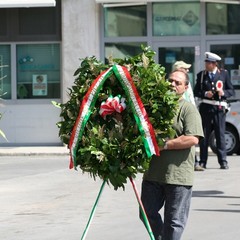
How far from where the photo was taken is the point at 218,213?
36.1 feet

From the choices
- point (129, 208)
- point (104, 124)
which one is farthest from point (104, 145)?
point (129, 208)

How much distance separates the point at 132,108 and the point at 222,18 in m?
16.0

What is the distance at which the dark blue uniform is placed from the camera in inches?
610

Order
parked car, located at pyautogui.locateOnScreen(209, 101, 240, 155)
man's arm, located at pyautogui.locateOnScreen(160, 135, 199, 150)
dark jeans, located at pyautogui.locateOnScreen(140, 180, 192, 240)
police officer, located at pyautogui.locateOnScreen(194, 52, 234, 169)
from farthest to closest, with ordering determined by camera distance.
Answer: parked car, located at pyautogui.locateOnScreen(209, 101, 240, 155), police officer, located at pyautogui.locateOnScreen(194, 52, 234, 169), dark jeans, located at pyautogui.locateOnScreen(140, 180, 192, 240), man's arm, located at pyautogui.locateOnScreen(160, 135, 199, 150)

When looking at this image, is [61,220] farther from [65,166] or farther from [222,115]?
[65,166]

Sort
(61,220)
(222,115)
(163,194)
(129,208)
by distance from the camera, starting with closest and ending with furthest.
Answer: (163,194) → (61,220) → (129,208) → (222,115)

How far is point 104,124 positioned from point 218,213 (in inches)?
174

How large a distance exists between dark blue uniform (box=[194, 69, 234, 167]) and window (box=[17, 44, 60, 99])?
318 inches

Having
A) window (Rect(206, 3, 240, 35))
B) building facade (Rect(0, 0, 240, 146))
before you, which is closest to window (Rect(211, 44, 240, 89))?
building facade (Rect(0, 0, 240, 146))

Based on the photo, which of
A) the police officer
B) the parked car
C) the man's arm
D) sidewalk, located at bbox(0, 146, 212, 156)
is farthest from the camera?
sidewalk, located at bbox(0, 146, 212, 156)

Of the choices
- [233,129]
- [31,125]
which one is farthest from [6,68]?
[233,129]

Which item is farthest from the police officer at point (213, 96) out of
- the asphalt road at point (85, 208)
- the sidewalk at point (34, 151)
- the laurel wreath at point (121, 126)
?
the laurel wreath at point (121, 126)

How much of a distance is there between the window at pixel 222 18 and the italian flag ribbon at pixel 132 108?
622 inches

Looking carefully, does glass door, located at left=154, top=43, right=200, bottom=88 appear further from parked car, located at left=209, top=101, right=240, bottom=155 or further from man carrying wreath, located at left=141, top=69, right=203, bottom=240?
man carrying wreath, located at left=141, top=69, right=203, bottom=240
